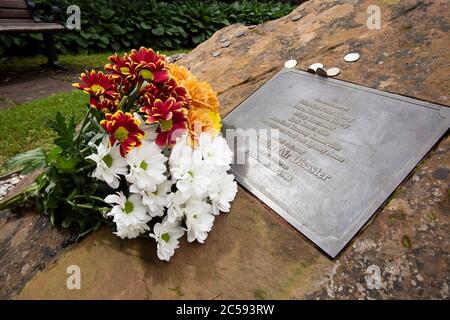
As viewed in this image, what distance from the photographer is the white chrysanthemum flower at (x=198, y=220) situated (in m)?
1.46

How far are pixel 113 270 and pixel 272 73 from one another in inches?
68.6

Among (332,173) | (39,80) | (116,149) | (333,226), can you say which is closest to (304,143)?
(332,173)

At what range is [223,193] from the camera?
63.9 inches

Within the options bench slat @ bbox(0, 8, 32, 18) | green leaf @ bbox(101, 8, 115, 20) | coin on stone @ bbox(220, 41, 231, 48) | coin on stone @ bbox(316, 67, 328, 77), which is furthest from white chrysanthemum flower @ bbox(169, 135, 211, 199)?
green leaf @ bbox(101, 8, 115, 20)

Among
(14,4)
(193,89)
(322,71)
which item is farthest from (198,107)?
(14,4)

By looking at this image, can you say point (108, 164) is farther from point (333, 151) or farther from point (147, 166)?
point (333, 151)

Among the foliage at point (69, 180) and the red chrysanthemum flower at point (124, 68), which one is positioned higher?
the red chrysanthemum flower at point (124, 68)

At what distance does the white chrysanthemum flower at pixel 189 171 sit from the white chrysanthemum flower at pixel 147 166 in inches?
2.1

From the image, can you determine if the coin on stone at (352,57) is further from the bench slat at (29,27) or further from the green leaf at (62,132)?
the bench slat at (29,27)

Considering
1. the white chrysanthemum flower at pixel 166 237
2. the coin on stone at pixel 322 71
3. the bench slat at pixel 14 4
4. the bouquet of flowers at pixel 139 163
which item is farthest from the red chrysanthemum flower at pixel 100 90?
the bench slat at pixel 14 4

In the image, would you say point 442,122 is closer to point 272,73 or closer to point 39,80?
point 272,73

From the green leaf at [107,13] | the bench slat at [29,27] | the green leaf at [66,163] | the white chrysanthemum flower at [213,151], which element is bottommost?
the green leaf at [107,13]

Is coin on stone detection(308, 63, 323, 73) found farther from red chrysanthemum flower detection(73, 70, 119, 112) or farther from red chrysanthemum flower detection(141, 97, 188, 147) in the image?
red chrysanthemum flower detection(73, 70, 119, 112)

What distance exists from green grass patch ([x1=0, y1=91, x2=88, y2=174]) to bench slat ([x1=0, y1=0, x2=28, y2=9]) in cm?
216
